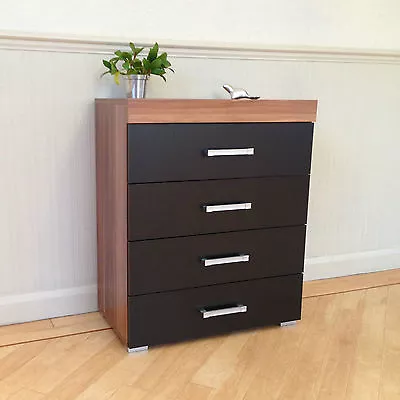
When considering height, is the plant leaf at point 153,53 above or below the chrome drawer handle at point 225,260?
above

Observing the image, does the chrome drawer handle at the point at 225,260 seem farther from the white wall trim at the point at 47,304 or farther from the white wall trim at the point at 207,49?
the white wall trim at the point at 207,49

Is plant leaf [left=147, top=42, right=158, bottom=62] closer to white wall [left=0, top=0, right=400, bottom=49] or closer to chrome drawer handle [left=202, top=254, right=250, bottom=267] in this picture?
white wall [left=0, top=0, right=400, bottom=49]

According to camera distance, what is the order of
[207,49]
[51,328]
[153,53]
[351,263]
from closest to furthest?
1. [153,53]
2. [51,328]
3. [207,49]
4. [351,263]

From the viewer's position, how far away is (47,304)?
1.99m

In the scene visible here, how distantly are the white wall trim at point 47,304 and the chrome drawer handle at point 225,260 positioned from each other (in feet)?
1.69

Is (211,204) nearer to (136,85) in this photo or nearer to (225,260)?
(225,260)

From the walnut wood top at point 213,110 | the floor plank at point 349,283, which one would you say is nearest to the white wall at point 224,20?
the walnut wood top at point 213,110

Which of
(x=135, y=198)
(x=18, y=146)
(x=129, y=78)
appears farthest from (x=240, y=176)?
(x=18, y=146)

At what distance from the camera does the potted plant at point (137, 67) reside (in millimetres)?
1796

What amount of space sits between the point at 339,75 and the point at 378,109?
0.85ft

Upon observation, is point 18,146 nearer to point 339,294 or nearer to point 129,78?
point 129,78

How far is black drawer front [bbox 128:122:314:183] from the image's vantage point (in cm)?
162

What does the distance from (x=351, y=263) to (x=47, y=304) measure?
4.42 ft

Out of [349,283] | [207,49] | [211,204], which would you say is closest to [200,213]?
[211,204]
